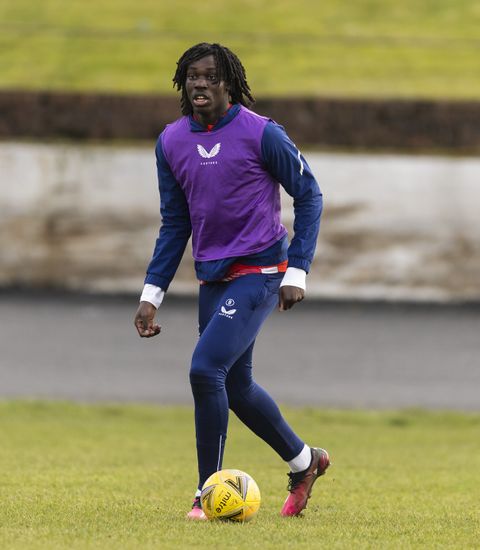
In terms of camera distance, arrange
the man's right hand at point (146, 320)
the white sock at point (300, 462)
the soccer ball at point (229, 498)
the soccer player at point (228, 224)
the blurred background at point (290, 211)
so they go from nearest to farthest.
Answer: the soccer ball at point (229, 498) < the soccer player at point (228, 224) < the man's right hand at point (146, 320) < the white sock at point (300, 462) < the blurred background at point (290, 211)

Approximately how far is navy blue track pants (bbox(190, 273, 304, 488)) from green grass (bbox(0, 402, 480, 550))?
0.41 metres

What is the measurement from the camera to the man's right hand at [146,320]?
21.1ft

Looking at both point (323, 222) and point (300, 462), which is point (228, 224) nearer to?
point (300, 462)

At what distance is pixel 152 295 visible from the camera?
256 inches

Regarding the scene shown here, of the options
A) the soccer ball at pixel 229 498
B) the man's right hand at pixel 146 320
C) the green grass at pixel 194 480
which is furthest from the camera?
the man's right hand at pixel 146 320

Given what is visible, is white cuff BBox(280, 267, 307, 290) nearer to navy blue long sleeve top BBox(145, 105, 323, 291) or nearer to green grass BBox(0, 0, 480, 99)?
navy blue long sleeve top BBox(145, 105, 323, 291)

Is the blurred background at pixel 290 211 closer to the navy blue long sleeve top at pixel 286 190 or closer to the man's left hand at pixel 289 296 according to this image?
the navy blue long sleeve top at pixel 286 190

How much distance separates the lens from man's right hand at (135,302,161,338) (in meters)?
6.44

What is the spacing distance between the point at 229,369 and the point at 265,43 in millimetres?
20302

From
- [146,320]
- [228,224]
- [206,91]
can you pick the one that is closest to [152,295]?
[146,320]

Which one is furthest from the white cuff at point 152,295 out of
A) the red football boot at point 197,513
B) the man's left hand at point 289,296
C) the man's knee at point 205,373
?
the red football boot at point 197,513

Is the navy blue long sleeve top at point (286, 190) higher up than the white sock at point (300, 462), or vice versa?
the navy blue long sleeve top at point (286, 190)

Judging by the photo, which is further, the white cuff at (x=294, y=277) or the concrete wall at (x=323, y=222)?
the concrete wall at (x=323, y=222)

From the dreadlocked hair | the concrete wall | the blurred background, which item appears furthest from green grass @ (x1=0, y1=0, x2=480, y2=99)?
the dreadlocked hair
